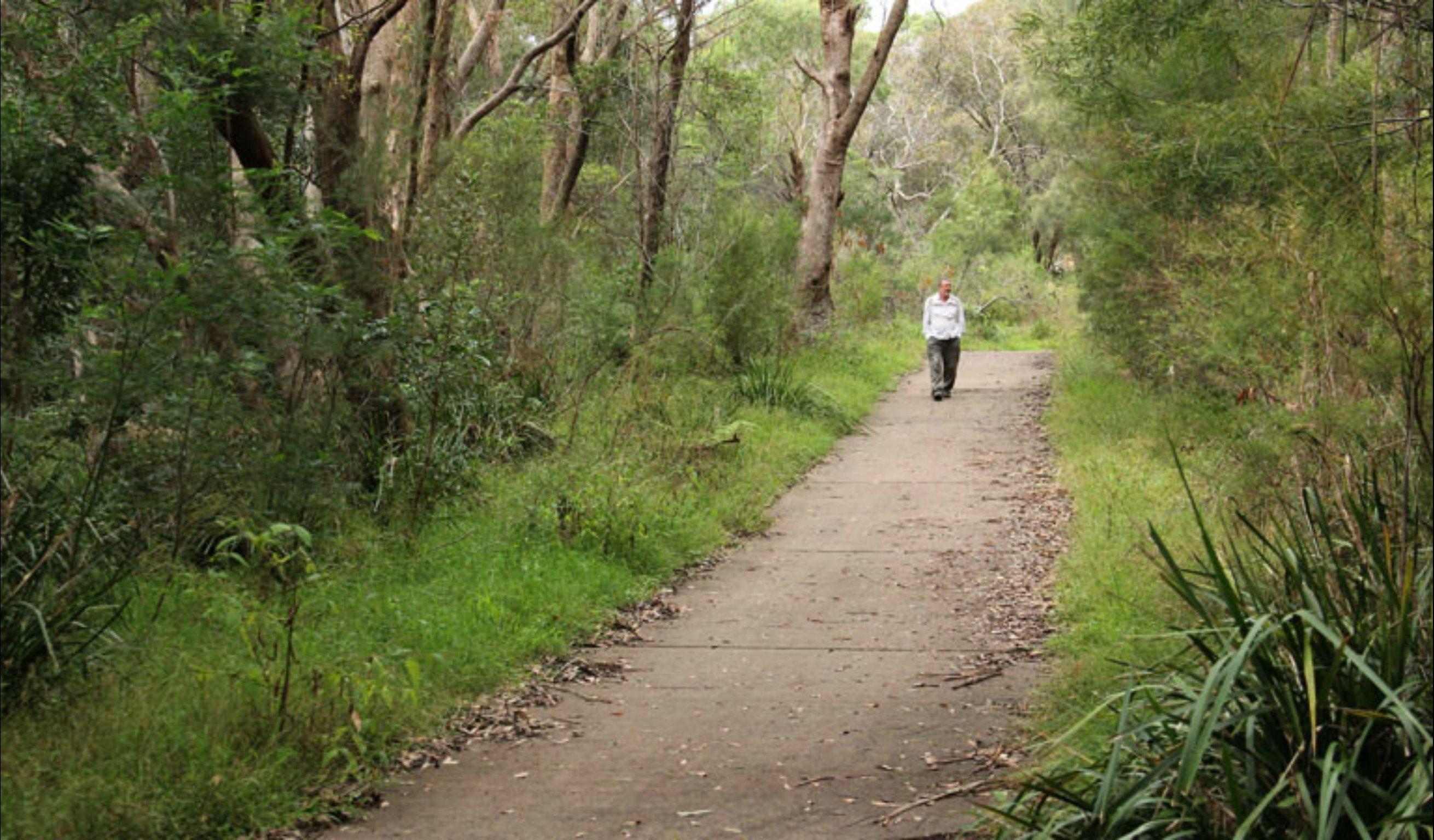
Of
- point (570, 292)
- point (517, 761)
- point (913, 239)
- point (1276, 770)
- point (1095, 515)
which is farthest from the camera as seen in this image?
point (913, 239)

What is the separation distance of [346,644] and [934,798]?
3014 millimetres

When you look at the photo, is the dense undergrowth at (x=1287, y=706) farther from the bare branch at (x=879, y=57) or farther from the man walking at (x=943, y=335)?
the bare branch at (x=879, y=57)

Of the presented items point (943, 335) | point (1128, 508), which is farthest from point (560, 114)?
point (1128, 508)

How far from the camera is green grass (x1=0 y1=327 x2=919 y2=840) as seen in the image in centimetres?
525

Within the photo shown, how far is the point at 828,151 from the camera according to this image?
22984 mm

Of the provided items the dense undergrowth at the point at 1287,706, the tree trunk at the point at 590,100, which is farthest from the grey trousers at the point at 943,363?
the dense undergrowth at the point at 1287,706

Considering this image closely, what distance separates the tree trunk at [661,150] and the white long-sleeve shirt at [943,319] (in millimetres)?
3965

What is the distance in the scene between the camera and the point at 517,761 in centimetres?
638

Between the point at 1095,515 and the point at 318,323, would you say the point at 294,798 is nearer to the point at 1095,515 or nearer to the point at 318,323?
the point at 318,323

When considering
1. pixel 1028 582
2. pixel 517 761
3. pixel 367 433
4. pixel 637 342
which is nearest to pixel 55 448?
pixel 517 761

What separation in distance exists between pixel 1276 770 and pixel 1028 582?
216 inches

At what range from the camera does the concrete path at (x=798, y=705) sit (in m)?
5.67

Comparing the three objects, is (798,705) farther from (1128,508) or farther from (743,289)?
(743,289)

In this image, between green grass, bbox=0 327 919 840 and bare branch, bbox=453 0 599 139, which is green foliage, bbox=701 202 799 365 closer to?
bare branch, bbox=453 0 599 139
